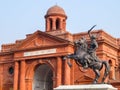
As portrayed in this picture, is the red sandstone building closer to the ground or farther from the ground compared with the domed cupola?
closer to the ground

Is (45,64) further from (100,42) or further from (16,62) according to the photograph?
(100,42)

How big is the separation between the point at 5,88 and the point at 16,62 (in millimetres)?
5409

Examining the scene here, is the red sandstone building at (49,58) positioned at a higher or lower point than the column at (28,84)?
higher

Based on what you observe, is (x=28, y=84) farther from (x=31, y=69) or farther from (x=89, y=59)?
(x=89, y=59)

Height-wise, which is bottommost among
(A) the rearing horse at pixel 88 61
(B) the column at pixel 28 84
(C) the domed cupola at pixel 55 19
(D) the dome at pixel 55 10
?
(B) the column at pixel 28 84

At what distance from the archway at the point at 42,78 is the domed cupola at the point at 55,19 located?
21.2 ft

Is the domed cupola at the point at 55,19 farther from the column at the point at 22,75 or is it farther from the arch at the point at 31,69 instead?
the column at the point at 22,75

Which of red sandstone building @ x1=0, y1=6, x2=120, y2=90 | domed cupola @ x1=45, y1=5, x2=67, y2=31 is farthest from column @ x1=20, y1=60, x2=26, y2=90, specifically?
domed cupola @ x1=45, y1=5, x2=67, y2=31

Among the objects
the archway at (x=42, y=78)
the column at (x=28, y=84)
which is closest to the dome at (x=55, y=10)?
the archway at (x=42, y=78)

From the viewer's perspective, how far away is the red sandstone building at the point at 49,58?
145 feet

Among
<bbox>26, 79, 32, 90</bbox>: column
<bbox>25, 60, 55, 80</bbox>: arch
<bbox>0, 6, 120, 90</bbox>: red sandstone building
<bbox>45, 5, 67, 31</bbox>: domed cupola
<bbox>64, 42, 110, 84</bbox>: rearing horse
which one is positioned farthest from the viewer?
<bbox>45, 5, 67, 31</bbox>: domed cupola

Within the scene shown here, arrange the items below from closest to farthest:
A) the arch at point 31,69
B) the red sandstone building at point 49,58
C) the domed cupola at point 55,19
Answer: the red sandstone building at point 49,58
the arch at point 31,69
the domed cupola at point 55,19

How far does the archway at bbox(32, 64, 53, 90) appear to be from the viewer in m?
49.1

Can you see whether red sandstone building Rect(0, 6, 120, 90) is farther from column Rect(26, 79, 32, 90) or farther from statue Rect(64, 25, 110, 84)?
statue Rect(64, 25, 110, 84)
